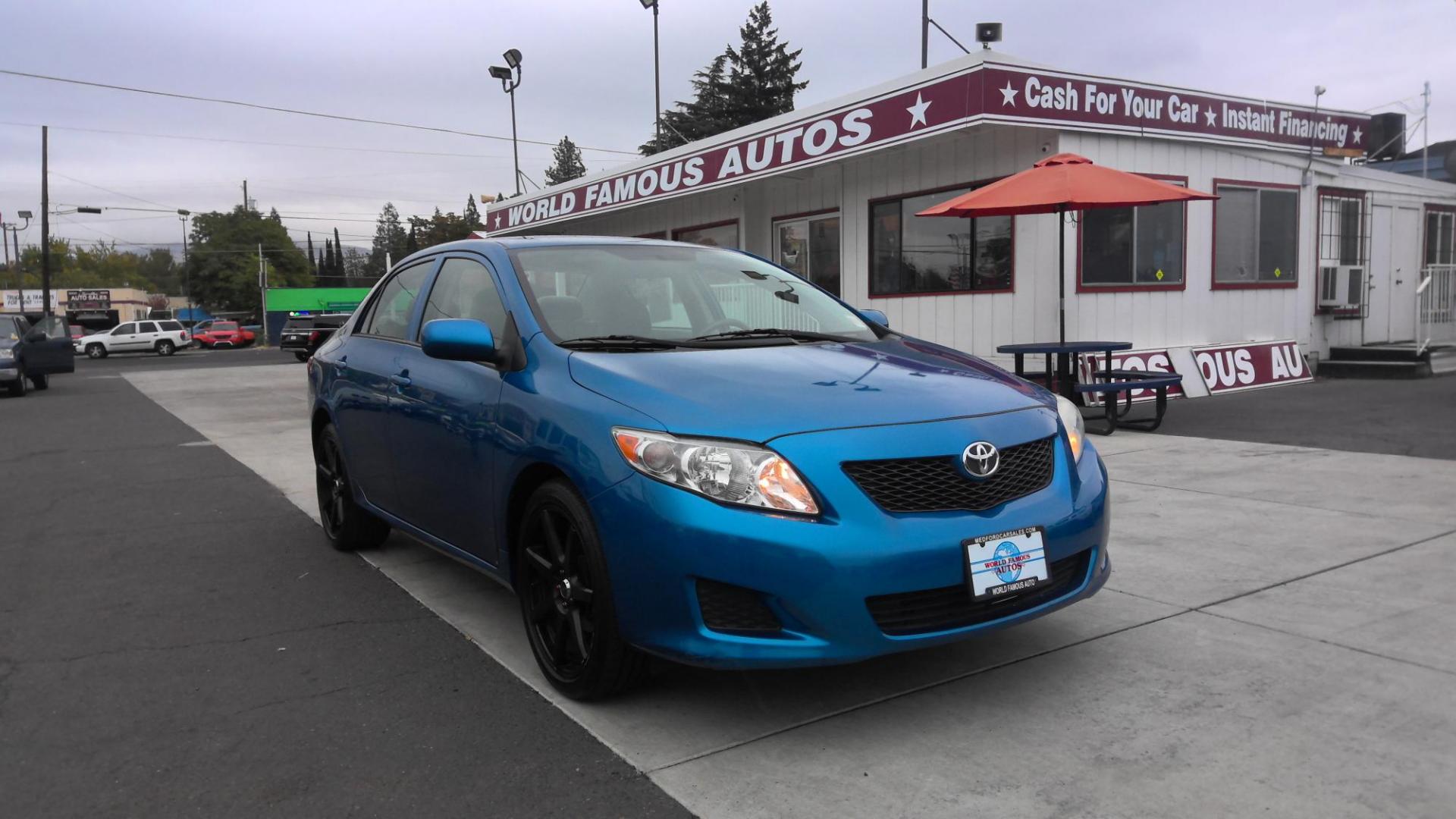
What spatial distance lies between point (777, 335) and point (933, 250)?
9.21m

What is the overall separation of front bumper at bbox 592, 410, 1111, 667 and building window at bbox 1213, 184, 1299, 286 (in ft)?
36.9

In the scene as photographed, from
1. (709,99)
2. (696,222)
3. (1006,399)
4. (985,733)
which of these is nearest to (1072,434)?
(1006,399)

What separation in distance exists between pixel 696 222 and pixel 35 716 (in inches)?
602

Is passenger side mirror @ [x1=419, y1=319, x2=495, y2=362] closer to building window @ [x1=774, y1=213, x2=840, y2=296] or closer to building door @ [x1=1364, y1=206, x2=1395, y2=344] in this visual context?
building window @ [x1=774, y1=213, x2=840, y2=296]

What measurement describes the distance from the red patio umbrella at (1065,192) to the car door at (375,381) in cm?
590

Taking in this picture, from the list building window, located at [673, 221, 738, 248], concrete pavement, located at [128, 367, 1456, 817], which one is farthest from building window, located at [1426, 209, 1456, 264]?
concrete pavement, located at [128, 367, 1456, 817]

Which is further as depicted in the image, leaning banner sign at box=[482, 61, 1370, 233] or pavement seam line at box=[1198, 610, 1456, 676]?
leaning banner sign at box=[482, 61, 1370, 233]

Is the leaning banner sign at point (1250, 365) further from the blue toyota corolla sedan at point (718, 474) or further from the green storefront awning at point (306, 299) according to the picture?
the green storefront awning at point (306, 299)

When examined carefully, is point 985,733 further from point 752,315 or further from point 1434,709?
point 752,315

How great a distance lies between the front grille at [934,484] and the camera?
2.94 metres

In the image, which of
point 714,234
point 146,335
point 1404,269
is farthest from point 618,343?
point 146,335

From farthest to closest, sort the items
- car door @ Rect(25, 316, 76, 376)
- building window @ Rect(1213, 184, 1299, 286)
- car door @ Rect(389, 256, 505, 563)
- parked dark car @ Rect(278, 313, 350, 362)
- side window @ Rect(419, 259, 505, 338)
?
parked dark car @ Rect(278, 313, 350, 362) → car door @ Rect(25, 316, 76, 376) → building window @ Rect(1213, 184, 1299, 286) → side window @ Rect(419, 259, 505, 338) → car door @ Rect(389, 256, 505, 563)

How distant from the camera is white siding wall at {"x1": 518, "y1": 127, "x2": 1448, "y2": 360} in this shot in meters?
11.4

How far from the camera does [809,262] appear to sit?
15297 mm
